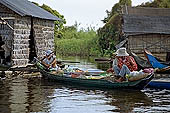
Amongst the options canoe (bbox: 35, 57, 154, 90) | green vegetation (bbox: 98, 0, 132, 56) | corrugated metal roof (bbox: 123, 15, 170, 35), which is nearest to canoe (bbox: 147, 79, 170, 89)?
canoe (bbox: 35, 57, 154, 90)

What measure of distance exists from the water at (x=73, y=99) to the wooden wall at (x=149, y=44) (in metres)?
8.08

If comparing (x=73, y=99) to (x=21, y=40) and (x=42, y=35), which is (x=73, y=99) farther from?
(x=42, y=35)

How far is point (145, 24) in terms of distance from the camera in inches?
962

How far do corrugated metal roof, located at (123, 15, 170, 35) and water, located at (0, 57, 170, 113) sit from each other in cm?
974

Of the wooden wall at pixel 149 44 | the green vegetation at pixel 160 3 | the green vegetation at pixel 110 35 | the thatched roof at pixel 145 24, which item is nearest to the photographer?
the wooden wall at pixel 149 44

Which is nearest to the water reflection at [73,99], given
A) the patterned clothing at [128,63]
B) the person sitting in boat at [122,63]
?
the person sitting in boat at [122,63]

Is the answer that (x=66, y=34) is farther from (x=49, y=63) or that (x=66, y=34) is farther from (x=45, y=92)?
(x=45, y=92)

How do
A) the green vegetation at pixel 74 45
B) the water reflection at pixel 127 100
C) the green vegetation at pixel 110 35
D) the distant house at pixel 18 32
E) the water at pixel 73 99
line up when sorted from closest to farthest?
the water at pixel 73 99 → the water reflection at pixel 127 100 → the distant house at pixel 18 32 → the green vegetation at pixel 110 35 → the green vegetation at pixel 74 45

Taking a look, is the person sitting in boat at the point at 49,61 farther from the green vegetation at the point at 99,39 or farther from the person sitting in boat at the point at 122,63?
the green vegetation at the point at 99,39

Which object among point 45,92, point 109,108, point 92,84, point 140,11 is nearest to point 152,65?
point 92,84

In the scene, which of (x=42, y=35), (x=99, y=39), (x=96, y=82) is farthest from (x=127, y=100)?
(x=99, y=39)

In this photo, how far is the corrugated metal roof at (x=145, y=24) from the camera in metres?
23.3

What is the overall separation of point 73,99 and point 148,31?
41.7 feet

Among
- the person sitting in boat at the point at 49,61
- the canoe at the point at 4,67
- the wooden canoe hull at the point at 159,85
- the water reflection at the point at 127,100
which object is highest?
the person sitting in boat at the point at 49,61
